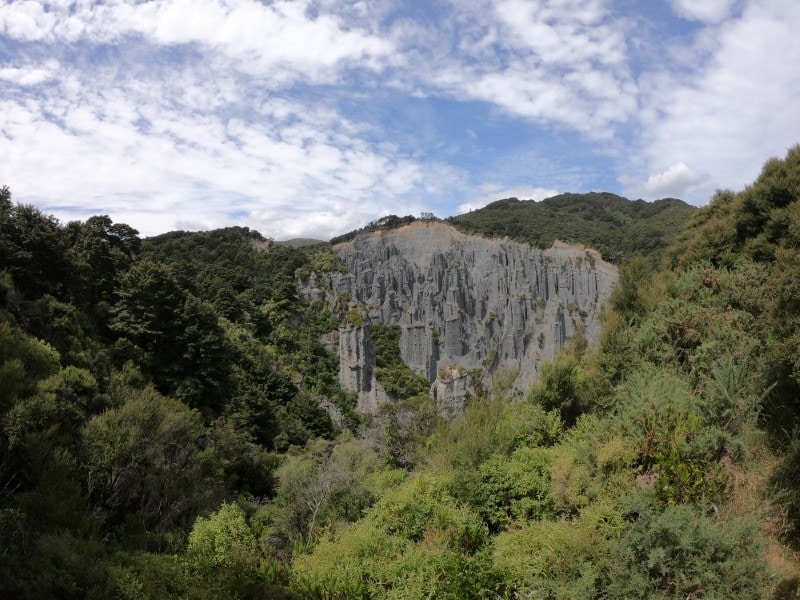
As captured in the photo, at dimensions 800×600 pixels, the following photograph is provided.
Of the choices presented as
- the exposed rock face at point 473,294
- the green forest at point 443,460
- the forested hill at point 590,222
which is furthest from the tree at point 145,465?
the forested hill at point 590,222

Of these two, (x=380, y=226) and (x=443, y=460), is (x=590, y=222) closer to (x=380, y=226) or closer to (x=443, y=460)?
(x=380, y=226)

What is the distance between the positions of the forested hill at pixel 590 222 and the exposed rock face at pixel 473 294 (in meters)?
2.87

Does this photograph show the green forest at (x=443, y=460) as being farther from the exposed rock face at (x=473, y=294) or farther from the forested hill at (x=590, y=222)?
the forested hill at (x=590, y=222)

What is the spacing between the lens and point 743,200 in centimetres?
1121

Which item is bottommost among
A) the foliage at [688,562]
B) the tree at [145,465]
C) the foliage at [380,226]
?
the tree at [145,465]

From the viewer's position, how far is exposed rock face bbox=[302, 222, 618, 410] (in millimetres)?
43906

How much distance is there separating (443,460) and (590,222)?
197ft

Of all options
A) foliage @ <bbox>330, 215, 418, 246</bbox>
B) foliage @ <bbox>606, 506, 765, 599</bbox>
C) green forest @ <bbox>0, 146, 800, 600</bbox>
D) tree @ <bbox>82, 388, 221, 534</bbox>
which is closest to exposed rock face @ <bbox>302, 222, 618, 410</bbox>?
foliage @ <bbox>330, 215, 418, 246</bbox>

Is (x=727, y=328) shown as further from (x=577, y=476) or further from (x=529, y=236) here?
(x=529, y=236)

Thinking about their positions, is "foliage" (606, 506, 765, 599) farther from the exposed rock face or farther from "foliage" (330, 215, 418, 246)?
"foliage" (330, 215, 418, 246)

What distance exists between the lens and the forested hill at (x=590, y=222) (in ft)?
158

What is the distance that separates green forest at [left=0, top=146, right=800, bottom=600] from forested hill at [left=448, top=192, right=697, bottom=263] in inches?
1077

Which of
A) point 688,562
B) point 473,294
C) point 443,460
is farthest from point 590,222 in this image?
point 688,562

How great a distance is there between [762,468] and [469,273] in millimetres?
42855
